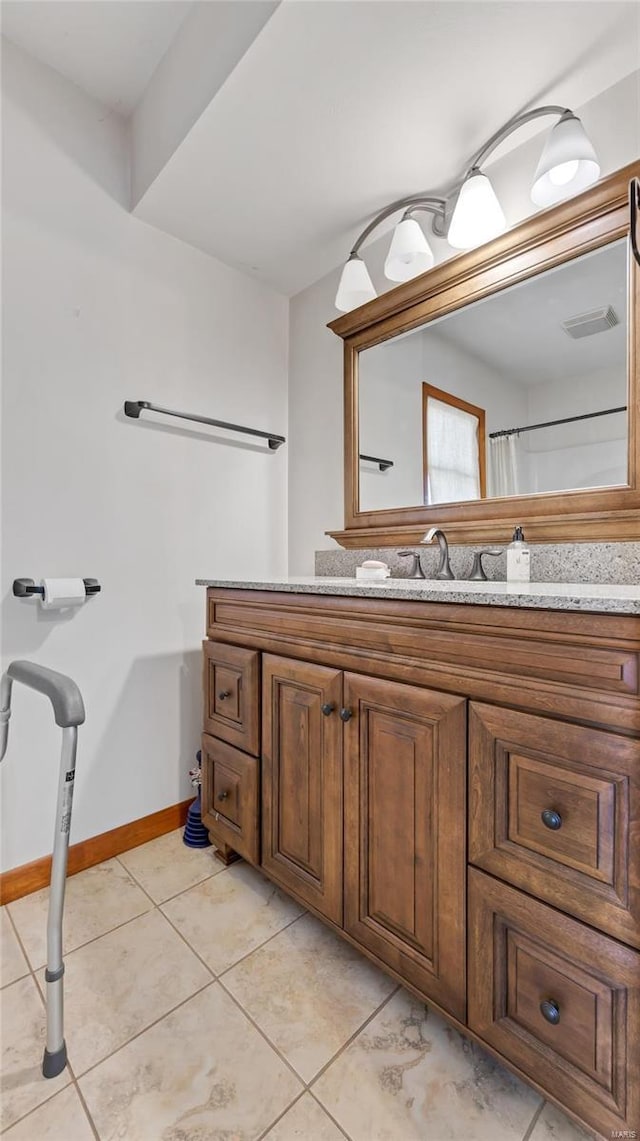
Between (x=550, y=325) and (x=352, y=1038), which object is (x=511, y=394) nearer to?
(x=550, y=325)

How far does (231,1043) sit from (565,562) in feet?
4.17

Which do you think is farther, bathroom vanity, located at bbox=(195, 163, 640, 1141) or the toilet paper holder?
the toilet paper holder

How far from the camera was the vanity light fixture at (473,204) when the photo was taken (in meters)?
1.13

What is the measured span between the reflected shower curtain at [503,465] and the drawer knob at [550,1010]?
1.08 meters

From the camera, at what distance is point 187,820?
5.61 ft

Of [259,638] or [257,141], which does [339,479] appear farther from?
[257,141]

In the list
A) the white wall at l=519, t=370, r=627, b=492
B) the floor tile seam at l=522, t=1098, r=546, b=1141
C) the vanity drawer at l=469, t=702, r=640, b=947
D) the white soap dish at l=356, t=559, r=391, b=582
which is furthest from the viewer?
the white soap dish at l=356, t=559, r=391, b=582

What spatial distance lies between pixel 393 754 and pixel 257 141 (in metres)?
1.62

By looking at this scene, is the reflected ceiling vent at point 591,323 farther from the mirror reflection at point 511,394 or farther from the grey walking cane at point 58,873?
the grey walking cane at point 58,873

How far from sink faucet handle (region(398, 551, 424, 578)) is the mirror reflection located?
6.6 inches

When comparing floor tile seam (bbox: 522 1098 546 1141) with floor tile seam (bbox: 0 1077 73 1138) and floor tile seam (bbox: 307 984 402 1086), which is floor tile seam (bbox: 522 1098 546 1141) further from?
floor tile seam (bbox: 0 1077 73 1138)

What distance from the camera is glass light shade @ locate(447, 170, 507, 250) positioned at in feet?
4.25

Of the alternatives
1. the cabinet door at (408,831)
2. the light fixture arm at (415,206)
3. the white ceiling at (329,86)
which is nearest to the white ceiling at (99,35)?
the white ceiling at (329,86)

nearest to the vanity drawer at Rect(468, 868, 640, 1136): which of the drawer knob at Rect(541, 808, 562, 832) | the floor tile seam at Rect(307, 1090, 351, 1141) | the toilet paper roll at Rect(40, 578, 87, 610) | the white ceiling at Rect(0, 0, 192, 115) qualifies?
the drawer knob at Rect(541, 808, 562, 832)
